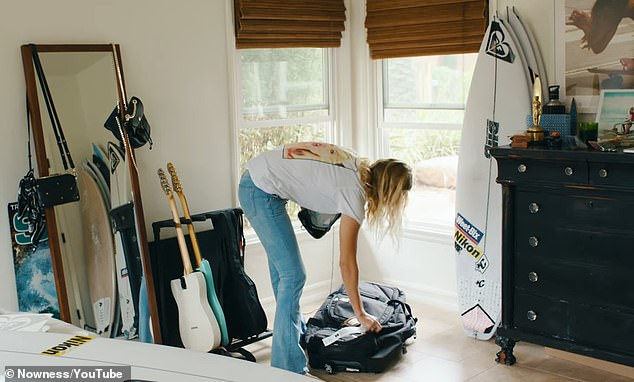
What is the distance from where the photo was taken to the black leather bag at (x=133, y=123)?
12.5 feet

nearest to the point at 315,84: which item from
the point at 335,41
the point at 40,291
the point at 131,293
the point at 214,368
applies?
the point at 335,41

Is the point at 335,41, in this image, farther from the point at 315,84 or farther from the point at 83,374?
the point at 83,374

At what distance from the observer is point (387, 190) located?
3436 mm

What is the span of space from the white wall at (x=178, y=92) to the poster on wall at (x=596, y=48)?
0.48 feet

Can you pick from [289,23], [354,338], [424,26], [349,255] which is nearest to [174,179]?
[349,255]

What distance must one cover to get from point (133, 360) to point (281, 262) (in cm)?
202

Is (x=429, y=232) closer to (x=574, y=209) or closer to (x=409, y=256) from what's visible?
(x=409, y=256)

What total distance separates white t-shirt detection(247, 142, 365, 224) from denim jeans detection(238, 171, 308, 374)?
0.07 metres

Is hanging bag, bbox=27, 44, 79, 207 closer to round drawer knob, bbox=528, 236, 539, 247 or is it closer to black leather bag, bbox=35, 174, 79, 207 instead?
black leather bag, bbox=35, 174, 79, 207

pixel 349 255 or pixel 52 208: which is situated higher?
pixel 52 208

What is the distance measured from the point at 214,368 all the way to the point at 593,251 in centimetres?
233

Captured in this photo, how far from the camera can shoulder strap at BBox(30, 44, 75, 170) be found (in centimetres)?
367

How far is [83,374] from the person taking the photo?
1519 mm
